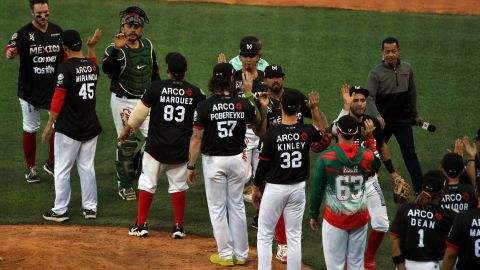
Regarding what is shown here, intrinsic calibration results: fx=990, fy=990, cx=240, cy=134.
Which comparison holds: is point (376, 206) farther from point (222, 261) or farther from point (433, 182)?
point (433, 182)

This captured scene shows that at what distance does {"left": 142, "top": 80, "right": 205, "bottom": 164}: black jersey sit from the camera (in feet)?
30.7

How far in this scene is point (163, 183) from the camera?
1161 cm

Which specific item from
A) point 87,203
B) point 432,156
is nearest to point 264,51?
point 432,156

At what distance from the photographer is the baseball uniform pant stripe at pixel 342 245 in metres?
8.08

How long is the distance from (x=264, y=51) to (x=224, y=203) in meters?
7.51

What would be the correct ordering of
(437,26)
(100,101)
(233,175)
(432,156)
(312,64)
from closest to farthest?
(233,175) < (432,156) < (100,101) < (312,64) < (437,26)

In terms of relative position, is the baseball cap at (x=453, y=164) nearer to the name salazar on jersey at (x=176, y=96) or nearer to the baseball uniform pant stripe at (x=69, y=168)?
the name salazar on jersey at (x=176, y=96)

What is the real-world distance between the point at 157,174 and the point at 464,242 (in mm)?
3580

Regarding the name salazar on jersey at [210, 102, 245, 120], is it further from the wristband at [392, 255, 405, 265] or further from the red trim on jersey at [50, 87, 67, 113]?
the wristband at [392, 255, 405, 265]

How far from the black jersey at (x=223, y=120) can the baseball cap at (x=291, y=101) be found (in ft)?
2.61

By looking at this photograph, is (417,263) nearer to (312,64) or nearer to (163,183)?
(163,183)

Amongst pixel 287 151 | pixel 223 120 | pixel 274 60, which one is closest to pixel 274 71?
pixel 223 120

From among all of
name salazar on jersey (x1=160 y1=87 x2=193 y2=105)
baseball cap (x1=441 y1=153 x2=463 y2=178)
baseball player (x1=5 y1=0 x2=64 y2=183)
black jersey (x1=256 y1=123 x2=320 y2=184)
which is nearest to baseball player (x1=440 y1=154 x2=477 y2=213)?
baseball cap (x1=441 y1=153 x2=463 y2=178)

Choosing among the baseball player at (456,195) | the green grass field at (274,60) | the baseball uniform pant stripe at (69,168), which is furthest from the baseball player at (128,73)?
the baseball player at (456,195)
